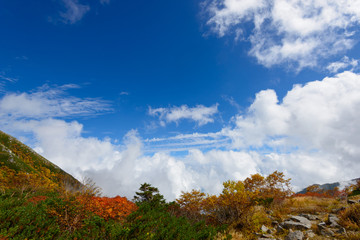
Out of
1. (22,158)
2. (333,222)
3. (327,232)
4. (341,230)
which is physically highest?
(22,158)

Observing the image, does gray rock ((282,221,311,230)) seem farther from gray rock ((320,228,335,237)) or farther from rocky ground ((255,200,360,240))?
gray rock ((320,228,335,237))

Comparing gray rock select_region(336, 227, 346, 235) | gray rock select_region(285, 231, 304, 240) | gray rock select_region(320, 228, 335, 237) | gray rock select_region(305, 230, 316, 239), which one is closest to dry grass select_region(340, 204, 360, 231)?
gray rock select_region(336, 227, 346, 235)

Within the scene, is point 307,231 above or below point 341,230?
below

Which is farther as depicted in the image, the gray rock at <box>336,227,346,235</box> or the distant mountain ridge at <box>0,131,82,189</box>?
the distant mountain ridge at <box>0,131,82,189</box>

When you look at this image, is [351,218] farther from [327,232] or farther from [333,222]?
[327,232]

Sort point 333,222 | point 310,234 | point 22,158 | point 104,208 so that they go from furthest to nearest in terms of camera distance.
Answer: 1. point 22,158
2. point 104,208
3. point 333,222
4. point 310,234

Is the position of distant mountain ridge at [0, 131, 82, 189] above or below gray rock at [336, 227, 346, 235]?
above

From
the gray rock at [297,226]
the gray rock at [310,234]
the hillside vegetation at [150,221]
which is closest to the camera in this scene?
the hillside vegetation at [150,221]

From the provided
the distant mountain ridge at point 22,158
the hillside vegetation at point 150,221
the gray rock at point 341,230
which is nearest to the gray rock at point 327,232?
the hillside vegetation at point 150,221

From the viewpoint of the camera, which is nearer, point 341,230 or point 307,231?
point 341,230

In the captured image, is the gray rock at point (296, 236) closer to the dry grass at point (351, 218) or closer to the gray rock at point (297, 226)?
the gray rock at point (297, 226)

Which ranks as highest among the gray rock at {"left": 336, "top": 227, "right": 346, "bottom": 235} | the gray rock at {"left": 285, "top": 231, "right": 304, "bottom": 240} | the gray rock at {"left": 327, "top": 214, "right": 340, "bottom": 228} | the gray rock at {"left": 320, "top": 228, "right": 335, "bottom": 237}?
the gray rock at {"left": 327, "top": 214, "right": 340, "bottom": 228}

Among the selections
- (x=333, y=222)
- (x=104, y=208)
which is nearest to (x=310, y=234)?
(x=333, y=222)

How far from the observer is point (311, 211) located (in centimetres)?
1273
